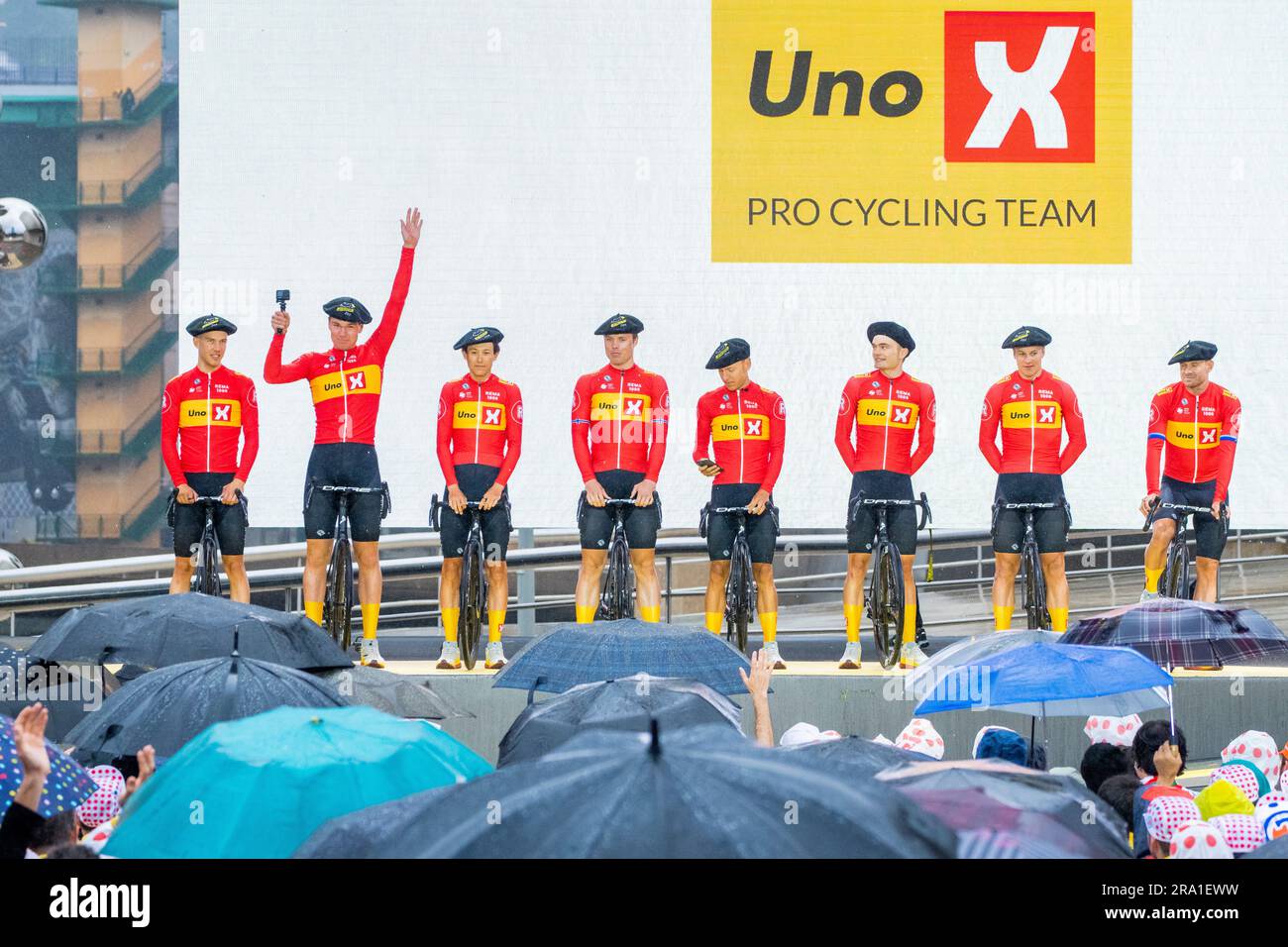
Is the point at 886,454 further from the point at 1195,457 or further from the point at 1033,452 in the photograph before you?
the point at 1195,457

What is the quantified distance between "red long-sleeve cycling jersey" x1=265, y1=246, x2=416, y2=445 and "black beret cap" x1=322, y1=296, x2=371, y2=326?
140 mm

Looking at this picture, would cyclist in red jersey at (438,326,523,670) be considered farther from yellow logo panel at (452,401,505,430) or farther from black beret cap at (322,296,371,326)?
black beret cap at (322,296,371,326)

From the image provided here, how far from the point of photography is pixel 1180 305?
39.1ft

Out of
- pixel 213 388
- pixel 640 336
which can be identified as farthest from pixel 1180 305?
pixel 213 388

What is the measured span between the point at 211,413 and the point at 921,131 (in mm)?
4958

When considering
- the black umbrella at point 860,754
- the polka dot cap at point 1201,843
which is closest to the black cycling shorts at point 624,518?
the black umbrella at point 860,754

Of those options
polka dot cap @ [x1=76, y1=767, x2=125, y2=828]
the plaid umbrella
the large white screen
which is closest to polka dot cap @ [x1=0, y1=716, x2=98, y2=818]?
polka dot cap @ [x1=76, y1=767, x2=125, y2=828]

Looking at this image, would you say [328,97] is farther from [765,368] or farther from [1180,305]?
[1180,305]

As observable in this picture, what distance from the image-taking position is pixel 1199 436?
10.8 metres

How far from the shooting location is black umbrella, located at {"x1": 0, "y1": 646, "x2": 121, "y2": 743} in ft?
25.7

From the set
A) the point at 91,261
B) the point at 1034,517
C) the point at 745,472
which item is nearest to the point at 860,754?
the point at 745,472

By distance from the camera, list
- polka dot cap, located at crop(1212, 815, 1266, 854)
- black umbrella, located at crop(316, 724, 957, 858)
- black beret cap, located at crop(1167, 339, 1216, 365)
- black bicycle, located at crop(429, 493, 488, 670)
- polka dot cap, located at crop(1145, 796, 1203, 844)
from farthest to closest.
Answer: black beret cap, located at crop(1167, 339, 1216, 365), black bicycle, located at crop(429, 493, 488, 670), polka dot cap, located at crop(1145, 796, 1203, 844), polka dot cap, located at crop(1212, 815, 1266, 854), black umbrella, located at crop(316, 724, 957, 858)
